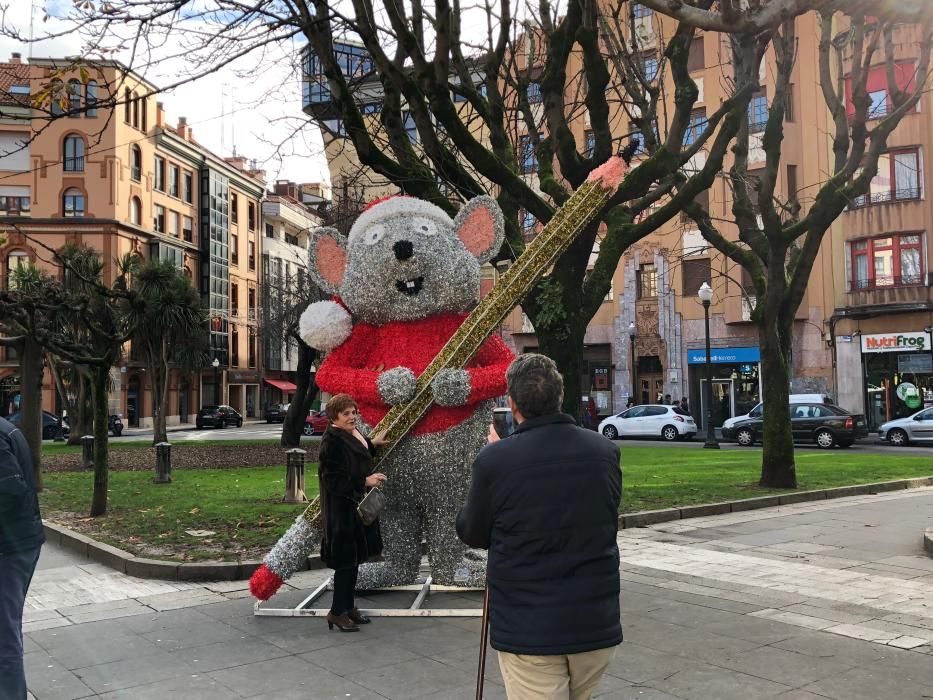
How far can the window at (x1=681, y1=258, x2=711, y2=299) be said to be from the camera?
35.1 meters

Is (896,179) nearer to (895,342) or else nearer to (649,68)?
(895,342)

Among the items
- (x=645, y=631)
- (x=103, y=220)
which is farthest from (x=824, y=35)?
(x=103, y=220)

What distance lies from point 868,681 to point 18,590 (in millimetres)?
4379

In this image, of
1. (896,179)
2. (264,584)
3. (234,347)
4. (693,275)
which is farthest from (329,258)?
(234,347)

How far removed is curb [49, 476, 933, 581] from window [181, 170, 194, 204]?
47200mm

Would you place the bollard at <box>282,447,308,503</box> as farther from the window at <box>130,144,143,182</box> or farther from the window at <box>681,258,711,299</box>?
the window at <box>130,144,143,182</box>

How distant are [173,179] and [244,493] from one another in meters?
44.4

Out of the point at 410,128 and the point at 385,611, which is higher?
the point at 410,128

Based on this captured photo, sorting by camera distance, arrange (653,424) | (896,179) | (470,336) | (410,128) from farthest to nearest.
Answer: (896,179) → (653,424) → (410,128) → (470,336)

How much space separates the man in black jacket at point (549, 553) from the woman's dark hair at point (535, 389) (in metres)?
0.07

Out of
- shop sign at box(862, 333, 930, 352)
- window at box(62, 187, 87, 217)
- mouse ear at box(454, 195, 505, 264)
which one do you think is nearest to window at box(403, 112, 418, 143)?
mouse ear at box(454, 195, 505, 264)

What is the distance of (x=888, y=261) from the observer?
3147 centimetres

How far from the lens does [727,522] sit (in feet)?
35.6

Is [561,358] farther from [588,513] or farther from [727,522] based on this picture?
[588,513]
